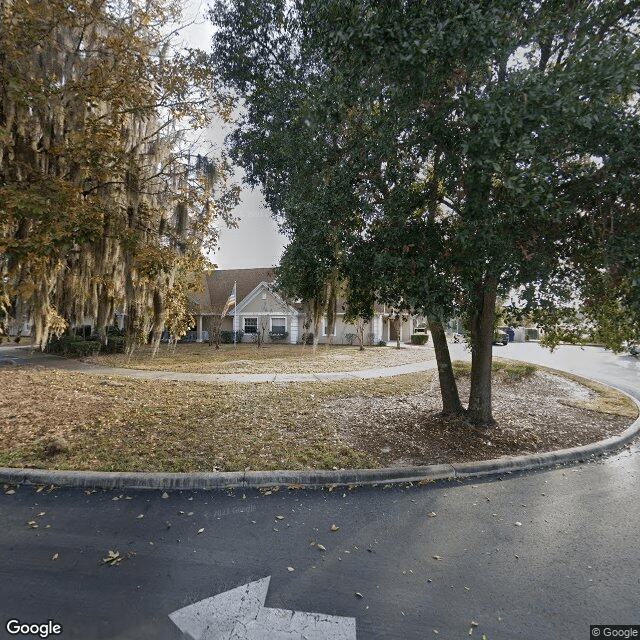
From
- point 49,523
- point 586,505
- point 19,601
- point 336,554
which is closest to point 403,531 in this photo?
point 336,554

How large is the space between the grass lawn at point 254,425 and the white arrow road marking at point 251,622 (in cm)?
252

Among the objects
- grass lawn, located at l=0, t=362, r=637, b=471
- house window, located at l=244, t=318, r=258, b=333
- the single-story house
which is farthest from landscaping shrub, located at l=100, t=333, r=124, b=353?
house window, located at l=244, t=318, r=258, b=333

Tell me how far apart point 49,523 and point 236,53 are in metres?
Answer: 9.65

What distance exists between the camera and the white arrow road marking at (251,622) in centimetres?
271

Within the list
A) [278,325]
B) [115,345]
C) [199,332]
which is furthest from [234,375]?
[199,332]

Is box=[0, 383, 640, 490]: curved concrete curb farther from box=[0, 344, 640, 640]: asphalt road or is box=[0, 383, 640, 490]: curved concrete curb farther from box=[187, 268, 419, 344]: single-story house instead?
box=[187, 268, 419, 344]: single-story house

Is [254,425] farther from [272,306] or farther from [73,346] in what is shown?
[272,306]

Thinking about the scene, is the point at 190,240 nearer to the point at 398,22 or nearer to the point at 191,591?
the point at 398,22

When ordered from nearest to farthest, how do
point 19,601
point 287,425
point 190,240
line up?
1. point 19,601
2. point 287,425
3. point 190,240

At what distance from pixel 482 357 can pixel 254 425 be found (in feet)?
15.2

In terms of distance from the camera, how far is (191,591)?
10.2 feet

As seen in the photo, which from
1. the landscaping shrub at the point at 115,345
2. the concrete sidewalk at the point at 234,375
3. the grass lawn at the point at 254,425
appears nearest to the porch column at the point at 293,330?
the landscaping shrub at the point at 115,345

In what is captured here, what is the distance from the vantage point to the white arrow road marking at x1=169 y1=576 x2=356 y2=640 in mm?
2705

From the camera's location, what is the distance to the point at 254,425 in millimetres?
7562
